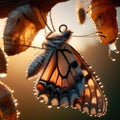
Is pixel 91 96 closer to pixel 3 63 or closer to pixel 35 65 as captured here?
pixel 35 65

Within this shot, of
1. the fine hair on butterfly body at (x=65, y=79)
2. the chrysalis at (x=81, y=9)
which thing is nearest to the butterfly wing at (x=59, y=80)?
the fine hair on butterfly body at (x=65, y=79)

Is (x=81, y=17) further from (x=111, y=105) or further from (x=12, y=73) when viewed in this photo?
(x=12, y=73)

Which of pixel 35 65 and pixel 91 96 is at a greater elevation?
pixel 35 65

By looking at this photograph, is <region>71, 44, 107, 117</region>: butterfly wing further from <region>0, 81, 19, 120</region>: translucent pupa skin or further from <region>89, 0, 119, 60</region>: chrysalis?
<region>0, 81, 19, 120</region>: translucent pupa skin

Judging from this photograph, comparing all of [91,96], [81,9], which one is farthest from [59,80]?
[81,9]

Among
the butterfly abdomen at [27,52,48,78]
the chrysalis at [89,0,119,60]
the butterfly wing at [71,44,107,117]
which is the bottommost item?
the butterfly wing at [71,44,107,117]

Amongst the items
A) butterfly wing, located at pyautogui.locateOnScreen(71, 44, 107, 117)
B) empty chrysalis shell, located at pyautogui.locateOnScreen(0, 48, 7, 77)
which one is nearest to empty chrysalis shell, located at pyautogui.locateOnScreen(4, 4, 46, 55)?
empty chrysalis shell, located at pyautogui.locateOnScreen(0, 48, 7, 77)

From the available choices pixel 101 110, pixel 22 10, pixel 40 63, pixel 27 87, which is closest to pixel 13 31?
pixel 22 10
